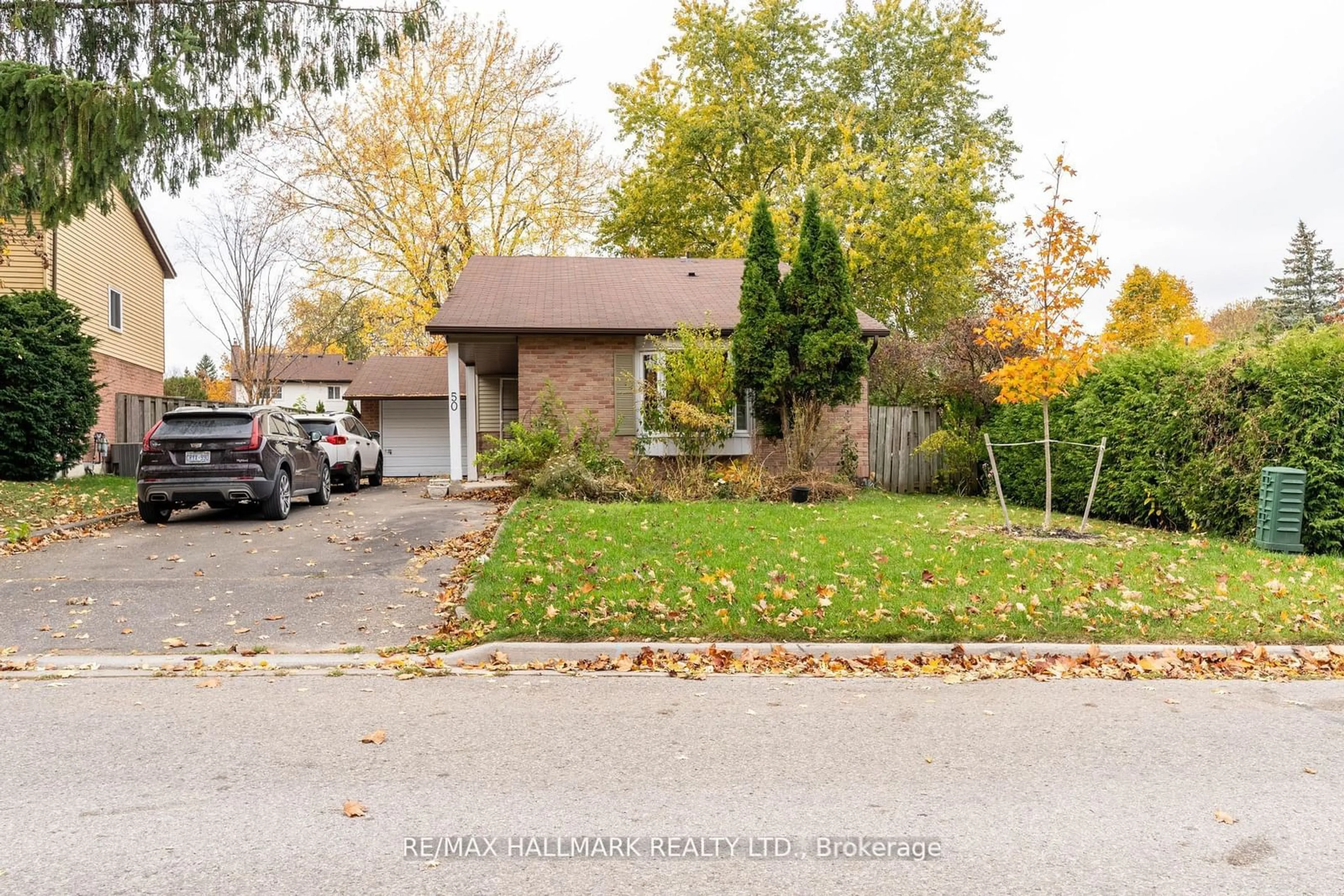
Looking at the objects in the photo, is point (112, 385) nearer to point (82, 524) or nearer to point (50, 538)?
point (82, 524)

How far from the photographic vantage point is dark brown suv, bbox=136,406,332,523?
490 inches

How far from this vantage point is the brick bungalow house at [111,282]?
20.1m

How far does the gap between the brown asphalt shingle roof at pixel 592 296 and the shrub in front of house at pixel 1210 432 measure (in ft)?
17.2

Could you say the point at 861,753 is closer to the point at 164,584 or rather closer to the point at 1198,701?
the point at 1198,701

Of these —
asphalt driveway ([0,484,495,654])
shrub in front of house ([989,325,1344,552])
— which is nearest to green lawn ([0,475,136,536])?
asphalt driveway ([0,484,495,654])

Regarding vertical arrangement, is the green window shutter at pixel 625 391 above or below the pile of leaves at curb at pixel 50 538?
above

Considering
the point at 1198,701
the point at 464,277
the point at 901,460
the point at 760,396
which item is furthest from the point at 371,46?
the point at 1198,701

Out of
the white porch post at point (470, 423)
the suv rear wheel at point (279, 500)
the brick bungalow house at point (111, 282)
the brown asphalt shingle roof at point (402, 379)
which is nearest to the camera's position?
the suv rear wheel at point (279, 500)

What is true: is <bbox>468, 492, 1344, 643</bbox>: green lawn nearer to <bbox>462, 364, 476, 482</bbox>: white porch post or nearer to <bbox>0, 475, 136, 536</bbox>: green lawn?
<bbox>0, 475, 136, 536</bbox>: green lawn

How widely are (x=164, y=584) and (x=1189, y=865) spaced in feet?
28.5

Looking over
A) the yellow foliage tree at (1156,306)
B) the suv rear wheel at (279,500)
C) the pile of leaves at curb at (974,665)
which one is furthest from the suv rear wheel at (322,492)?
the yellow foliage tree at (1156,306)

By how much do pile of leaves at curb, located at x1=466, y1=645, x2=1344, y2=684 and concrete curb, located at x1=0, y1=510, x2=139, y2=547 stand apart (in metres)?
7.95

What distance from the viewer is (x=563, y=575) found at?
8.28 meters

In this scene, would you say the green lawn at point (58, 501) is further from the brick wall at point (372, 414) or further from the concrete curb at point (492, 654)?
the brick wall at point (372, 414)
